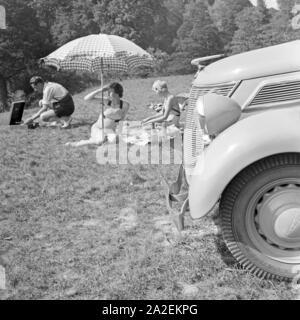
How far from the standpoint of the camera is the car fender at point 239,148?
2.96 meters

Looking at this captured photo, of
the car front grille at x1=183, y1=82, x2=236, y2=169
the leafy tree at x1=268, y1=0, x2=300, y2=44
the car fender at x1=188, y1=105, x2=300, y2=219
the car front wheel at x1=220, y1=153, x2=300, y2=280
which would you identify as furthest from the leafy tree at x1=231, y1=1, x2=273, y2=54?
the car front wheel at x1=220, y1=153, x2=300, y2=280

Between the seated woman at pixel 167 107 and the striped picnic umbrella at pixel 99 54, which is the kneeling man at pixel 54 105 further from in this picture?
the seated woman at pixel 167 107

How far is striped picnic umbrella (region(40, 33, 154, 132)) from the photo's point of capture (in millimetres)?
9305

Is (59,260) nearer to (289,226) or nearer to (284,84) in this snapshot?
(289,226)

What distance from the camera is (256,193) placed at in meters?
3.09

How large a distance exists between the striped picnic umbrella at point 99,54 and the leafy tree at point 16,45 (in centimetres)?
3282

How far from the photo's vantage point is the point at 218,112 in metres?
3.31

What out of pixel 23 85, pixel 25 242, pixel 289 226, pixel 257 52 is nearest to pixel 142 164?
pixel 25 242

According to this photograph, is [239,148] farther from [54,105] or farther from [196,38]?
[196,38]

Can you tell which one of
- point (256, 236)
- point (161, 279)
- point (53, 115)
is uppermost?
point (256, 236)

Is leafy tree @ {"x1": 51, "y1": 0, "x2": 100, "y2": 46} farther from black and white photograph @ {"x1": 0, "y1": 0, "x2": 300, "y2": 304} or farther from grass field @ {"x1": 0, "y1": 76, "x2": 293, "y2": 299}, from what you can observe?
black and white photograph @ {"x1": 0, "y1": 0, "x2": 300, "y2": 304}

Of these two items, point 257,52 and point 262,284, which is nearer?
point 262,284

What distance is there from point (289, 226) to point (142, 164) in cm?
397

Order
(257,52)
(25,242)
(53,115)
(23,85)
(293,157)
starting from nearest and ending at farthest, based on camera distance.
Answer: (293,157) < (257,52) < (25,242) < (53,115) < (23,85)
